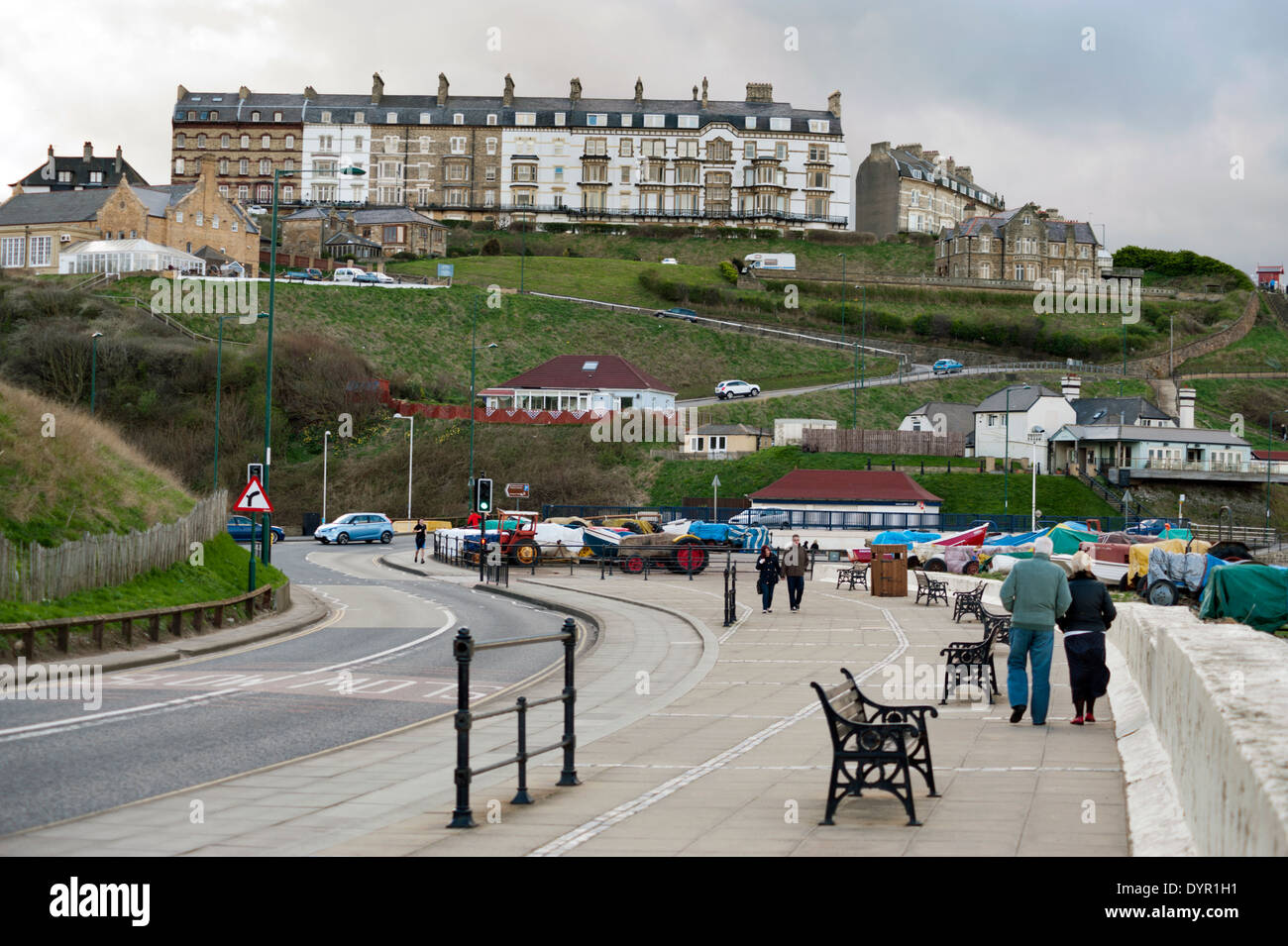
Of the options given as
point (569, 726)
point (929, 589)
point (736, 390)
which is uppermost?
point (736, 390)

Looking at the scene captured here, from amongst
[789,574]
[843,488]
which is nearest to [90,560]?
[789,574]

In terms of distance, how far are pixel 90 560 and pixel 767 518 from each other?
162ft

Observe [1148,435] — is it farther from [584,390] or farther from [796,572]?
[796,572]

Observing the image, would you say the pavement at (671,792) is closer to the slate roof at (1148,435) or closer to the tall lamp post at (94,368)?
the tall lamp post at (94,368)

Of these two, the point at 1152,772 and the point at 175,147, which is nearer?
the point at 1152,772

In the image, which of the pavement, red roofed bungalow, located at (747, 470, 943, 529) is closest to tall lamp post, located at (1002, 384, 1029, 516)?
red roofed bungalow, located at (747, 470, 943, 529)

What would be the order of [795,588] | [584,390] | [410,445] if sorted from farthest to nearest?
[584,390] → [410,445] → [795,588]

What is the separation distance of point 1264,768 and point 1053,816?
3.81m

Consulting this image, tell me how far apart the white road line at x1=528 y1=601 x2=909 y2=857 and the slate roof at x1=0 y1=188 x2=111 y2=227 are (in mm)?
110536

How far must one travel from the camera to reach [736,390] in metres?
102

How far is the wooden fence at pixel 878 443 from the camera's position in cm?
8319
